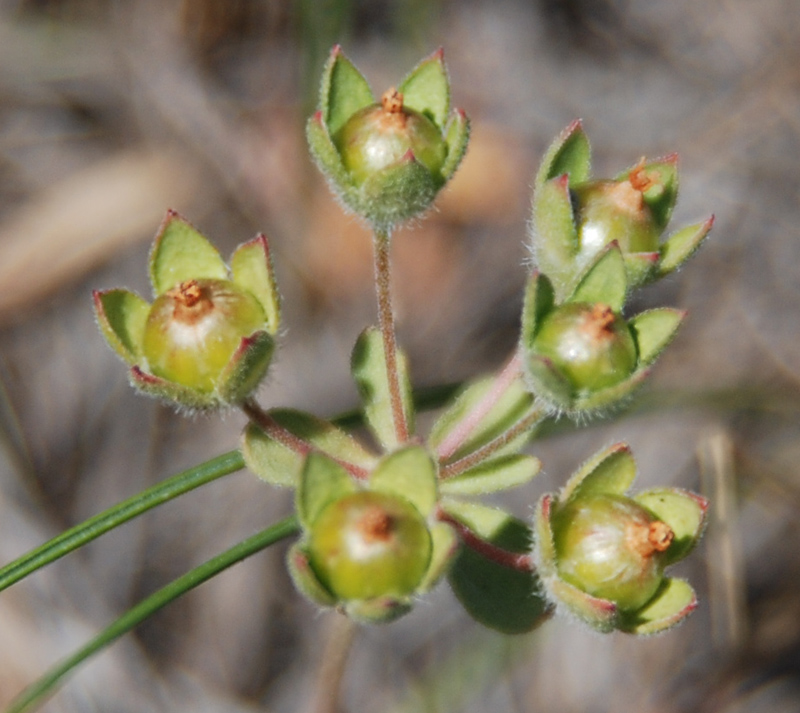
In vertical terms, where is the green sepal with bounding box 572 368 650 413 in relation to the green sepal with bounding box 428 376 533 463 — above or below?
above

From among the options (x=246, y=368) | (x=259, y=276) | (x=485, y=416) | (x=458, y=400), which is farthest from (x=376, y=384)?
(x=246, y=368)

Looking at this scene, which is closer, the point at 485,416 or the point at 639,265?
the point at 639,265

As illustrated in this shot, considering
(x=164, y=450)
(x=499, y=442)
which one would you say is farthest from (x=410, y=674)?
(x=499, y=442)

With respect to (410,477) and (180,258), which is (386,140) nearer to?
(180,258)

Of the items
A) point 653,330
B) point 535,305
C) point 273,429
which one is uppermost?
point 535,305

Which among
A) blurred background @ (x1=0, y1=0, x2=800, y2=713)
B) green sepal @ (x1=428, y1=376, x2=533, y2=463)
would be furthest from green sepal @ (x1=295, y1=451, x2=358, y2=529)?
blurred background @ (x1=0, y1=0, x2=800, y2=713)

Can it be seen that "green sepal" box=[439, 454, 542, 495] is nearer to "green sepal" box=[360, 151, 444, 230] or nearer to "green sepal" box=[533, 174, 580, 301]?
"green sepal" box=[533, 174, 580, 301]

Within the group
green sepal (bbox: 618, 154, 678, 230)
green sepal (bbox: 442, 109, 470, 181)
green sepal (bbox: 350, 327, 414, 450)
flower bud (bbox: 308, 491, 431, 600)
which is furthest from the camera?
green sepal (bbox: 350, 327, 414, 450)

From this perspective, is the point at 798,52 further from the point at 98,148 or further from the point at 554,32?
the point at 98,148
